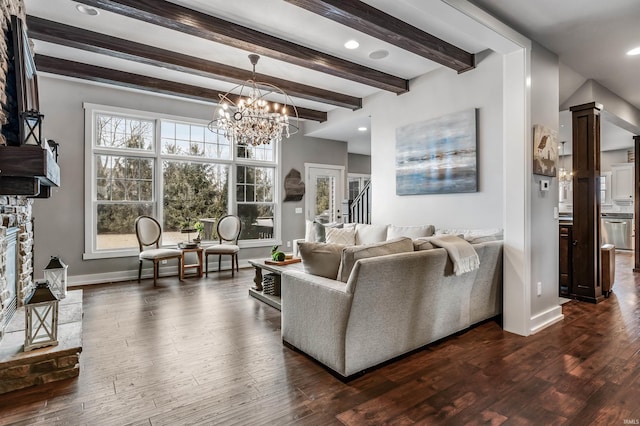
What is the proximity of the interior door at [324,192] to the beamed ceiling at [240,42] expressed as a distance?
2.58 metres

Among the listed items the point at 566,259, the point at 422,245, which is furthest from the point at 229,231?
the point at 566,259

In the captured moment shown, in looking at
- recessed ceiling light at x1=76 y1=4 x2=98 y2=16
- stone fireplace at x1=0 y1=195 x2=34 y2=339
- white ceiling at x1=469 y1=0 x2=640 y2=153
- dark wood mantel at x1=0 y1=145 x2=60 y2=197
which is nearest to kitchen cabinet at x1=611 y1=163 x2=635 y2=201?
white ceiling at x1=469 y1=0 x2=640 y2=153

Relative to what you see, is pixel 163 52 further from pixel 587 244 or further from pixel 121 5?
pixel 587 244

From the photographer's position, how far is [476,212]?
13.2 feet

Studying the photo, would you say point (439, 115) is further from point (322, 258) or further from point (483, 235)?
point (322, 258)

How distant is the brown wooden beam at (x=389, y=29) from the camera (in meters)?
2.78

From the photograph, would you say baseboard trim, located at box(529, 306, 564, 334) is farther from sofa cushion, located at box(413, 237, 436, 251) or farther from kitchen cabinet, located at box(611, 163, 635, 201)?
kitchen cabinet, located at box(611, 163, 635, 201)

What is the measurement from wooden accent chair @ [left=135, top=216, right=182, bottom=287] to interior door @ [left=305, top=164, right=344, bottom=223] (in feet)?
9.73

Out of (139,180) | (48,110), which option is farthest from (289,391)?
(48,110)

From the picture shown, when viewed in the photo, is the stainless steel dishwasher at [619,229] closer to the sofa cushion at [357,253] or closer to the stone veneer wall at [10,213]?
the sofa cushion at [357,253]

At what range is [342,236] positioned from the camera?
4.92 meters

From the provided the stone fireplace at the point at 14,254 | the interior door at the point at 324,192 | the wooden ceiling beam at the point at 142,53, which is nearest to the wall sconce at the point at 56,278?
the stone fireplace at the point at 14,254

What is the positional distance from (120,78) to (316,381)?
4497 mm

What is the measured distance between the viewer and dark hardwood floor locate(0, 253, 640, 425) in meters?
1.94
